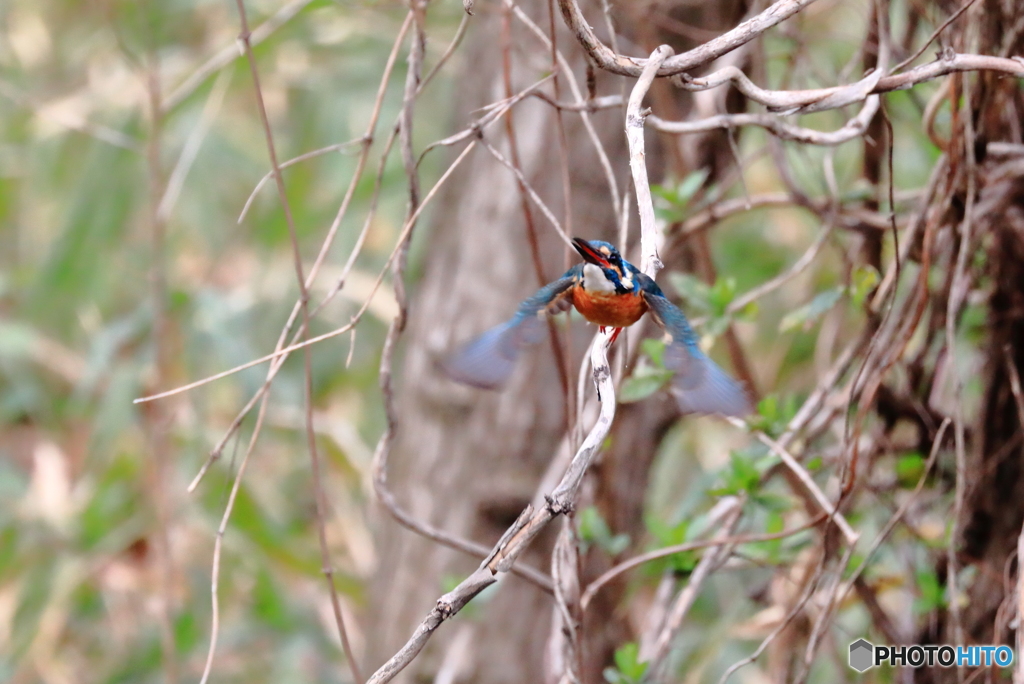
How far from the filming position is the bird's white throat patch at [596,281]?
1278 mm

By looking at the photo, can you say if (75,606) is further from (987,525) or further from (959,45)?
(959,45)

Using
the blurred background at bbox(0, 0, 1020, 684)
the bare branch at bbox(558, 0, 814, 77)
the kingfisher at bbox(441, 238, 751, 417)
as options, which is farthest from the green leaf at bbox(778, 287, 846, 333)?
the bare branch at bbox(558, 0, 814, 77)

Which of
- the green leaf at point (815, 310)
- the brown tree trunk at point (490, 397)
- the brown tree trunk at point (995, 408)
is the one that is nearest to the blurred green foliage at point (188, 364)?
the brown tree trunk at point (490, 397)

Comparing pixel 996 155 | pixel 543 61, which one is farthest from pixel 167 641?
pixel 996 155

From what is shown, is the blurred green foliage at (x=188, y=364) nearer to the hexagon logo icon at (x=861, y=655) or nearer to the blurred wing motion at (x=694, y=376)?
the hexagon logo icon at (x=861, y=655)

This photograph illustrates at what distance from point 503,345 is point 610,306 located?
0.22 metres

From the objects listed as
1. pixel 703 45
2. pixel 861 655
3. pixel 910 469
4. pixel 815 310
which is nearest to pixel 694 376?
pixel 815 310

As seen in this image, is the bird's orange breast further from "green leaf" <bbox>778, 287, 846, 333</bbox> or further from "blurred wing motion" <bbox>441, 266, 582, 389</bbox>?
"green leaf" <bbox>778, 287, 846, 333</bbox>

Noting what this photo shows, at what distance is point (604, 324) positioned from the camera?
1327 mm

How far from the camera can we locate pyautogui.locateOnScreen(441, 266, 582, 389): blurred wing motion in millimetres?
1357

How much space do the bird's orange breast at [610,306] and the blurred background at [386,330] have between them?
0.15 meters

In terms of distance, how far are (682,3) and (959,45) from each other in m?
0.88

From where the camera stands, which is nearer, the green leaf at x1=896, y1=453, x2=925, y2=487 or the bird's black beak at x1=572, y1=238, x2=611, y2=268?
the bird's black beak at x1=572, y1=238, x2=611, y2=268

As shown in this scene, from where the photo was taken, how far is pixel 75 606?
3.87 metres
